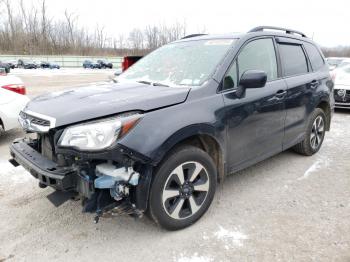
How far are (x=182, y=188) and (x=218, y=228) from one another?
1.77ft

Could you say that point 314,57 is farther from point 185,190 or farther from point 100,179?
point 100,179

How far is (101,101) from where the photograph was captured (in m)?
2.59

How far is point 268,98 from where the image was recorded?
139 inches

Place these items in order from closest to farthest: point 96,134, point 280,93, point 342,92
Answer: point 96,134
point 280,93
point 342,92

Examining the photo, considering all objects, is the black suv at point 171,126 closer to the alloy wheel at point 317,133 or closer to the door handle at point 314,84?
the door handle at point 314,84

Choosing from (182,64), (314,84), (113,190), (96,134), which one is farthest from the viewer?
(314,84)

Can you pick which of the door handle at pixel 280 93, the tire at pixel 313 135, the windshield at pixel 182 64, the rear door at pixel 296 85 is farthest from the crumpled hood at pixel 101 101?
the tire at pixel 313 135

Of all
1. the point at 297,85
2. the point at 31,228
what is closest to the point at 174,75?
the point at 297,85

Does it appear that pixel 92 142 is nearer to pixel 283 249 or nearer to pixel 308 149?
pixel 283 249

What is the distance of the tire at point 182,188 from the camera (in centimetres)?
258

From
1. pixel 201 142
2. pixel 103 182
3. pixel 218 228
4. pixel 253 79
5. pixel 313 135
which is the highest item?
pixel 253 79

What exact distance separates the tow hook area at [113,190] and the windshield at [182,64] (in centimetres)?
113

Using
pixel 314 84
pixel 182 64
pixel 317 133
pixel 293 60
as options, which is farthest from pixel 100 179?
pixel 317 133

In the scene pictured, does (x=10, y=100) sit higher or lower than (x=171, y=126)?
lower
